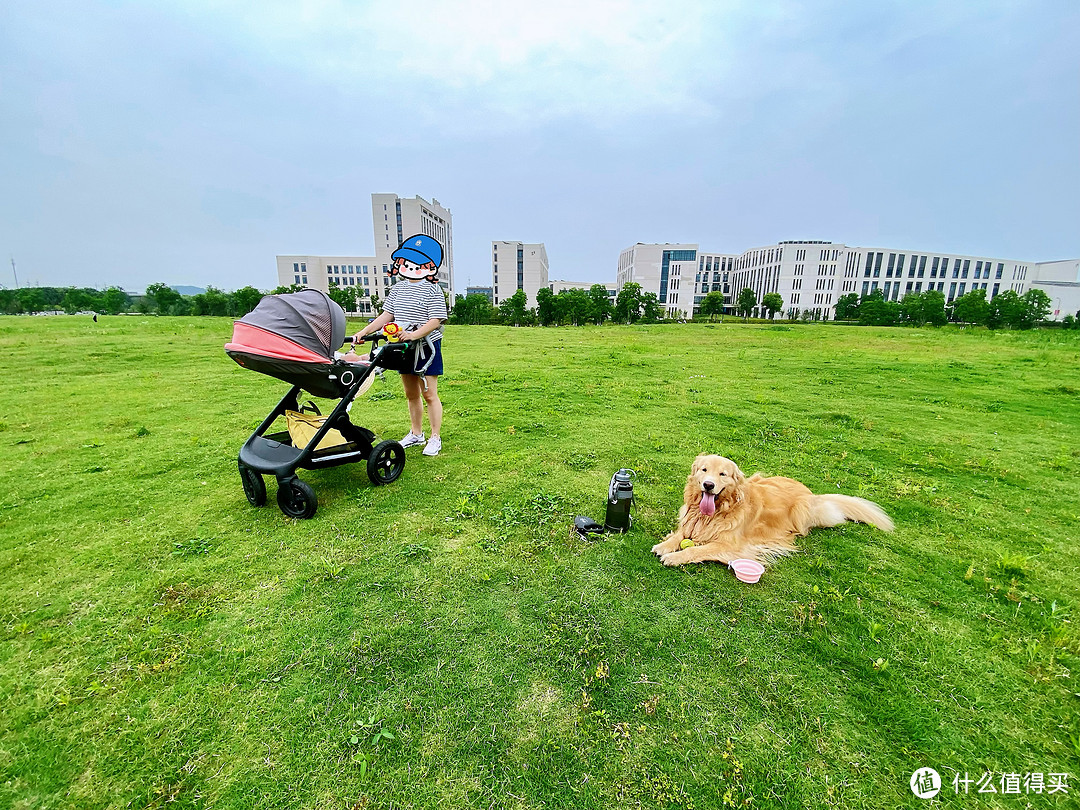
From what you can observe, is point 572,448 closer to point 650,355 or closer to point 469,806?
point 469,806

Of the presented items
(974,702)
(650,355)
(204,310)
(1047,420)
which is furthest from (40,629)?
(204,310)

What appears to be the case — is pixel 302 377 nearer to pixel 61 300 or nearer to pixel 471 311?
pixel 471 311

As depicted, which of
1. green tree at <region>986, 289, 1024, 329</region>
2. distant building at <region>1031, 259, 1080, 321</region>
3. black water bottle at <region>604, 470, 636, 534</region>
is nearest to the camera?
black water bottle at <region>604, 470, 636, 534</region>

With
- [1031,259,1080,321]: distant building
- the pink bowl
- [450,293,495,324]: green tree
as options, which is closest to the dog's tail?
the pink bowl

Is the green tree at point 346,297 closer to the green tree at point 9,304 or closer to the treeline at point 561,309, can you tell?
the treeline at point 561,309

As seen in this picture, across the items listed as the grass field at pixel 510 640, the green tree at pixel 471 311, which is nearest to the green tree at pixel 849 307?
the green tree at pixel 471 311

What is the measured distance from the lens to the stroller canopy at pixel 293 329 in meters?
3.42

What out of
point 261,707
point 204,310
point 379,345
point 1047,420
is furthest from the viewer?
point 204,310

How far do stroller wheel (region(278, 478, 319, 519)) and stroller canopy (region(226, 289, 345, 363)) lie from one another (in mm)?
1019

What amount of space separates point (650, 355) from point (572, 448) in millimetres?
10394

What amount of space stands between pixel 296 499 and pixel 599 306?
4504 centimetres

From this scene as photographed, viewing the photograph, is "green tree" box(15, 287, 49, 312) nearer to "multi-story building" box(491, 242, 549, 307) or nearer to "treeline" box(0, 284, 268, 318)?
"treeline" box(0, 284, 268, 318)

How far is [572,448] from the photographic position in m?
5.32

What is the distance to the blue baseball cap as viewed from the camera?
15.5ft
